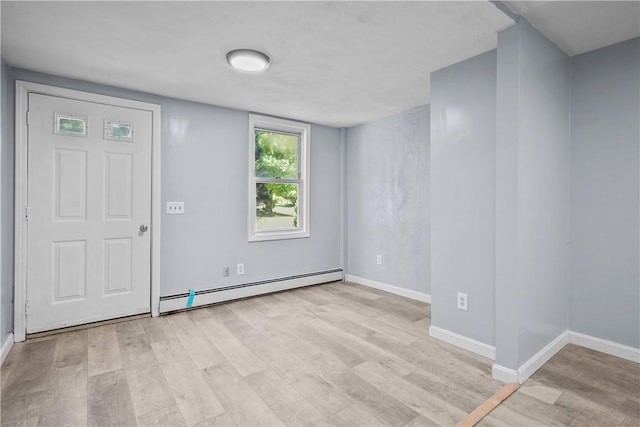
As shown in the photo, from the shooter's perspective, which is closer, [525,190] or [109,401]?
[109,401]

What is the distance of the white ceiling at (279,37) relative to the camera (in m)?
1.88

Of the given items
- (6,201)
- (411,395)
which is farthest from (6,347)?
(411,395)

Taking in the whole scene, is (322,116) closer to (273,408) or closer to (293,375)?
(293,375)

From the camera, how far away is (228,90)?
126 inches

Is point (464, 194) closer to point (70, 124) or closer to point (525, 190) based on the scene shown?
point (525, 190)

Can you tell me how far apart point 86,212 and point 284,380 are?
2368 mm

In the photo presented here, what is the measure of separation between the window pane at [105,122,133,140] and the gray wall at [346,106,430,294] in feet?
9.27

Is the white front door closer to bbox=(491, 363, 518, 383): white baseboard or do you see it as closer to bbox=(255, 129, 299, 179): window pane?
bbox=(255, 129, 299, 179): window pane

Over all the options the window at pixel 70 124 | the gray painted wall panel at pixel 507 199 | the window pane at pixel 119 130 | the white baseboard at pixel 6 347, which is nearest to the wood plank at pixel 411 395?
the gray painted wall panel at pixel 507 199

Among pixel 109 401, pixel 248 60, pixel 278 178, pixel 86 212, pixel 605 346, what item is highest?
pixel 248 60

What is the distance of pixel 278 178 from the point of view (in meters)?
4.32

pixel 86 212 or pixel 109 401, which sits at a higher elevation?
pixel 86 212

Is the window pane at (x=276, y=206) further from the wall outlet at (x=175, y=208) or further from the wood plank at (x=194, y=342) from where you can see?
the wood plank at (x=194, y=342)

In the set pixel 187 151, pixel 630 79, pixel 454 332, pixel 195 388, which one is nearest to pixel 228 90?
pixel 187 151
